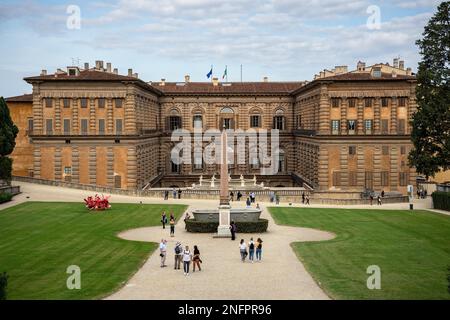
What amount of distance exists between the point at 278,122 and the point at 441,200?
4438 centimetres

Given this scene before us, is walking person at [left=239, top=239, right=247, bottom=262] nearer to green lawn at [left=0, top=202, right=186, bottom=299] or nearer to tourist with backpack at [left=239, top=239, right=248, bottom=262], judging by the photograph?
tourist with backpack at [left=239, top=239, right=248, bottom=262]

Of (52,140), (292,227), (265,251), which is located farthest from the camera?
(52,140)

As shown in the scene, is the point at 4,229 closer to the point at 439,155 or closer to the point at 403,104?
the point at 439,155

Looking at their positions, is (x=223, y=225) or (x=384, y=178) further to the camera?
(x=384, y=178)

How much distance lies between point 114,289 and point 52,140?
2052 inches

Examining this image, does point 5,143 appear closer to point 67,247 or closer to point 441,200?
point 67,247

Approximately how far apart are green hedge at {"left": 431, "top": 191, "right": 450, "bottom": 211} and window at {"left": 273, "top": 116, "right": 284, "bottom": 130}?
42.4 m

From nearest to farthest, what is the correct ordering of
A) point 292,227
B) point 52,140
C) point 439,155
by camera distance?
point 292,227 < point 439,155 < point 52,140

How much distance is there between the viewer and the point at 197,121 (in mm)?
107062

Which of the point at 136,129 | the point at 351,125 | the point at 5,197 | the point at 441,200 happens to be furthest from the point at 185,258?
the point at 351,125

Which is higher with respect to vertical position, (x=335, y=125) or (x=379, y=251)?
(x=335, y=125)

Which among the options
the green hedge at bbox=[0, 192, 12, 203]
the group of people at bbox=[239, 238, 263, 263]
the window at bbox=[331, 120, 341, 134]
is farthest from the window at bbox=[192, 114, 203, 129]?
the group of people at bbox=[239, 238, 263, 263]
